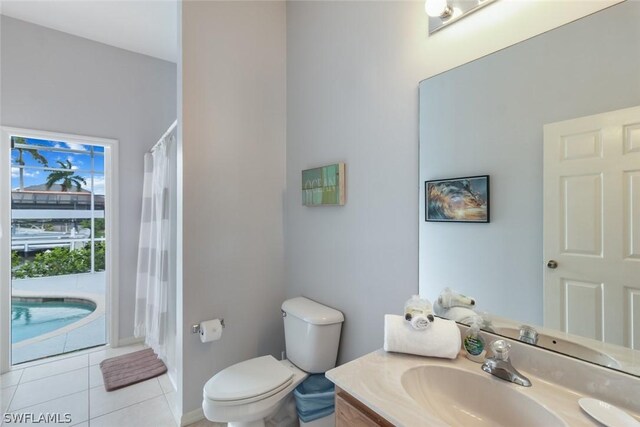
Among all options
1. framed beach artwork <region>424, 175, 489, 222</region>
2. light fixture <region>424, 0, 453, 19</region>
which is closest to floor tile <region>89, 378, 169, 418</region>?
framed beach artwork <region>424, 175, 489, 222</region>

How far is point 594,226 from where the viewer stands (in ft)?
2.69

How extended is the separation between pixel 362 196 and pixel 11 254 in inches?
121

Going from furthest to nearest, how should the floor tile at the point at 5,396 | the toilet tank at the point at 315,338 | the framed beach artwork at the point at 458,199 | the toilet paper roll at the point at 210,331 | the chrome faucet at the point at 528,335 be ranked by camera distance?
1. the floor tile at the point at 5,396
2. the toilet paper roll at the point at 210,331
3. the toilet tank at the point at 315,338
4. the framed beach artwork at the point at 458,199
5. the chrome faucet at the point at 528,335

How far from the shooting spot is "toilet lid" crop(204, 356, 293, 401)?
1.40 meters

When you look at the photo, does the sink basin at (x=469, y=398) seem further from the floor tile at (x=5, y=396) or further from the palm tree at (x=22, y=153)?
the palm tree at (x=22, y=153)

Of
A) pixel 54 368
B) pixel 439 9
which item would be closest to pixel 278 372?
pixel 439 9

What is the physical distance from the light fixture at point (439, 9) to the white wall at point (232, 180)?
129cm

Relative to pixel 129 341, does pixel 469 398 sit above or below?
above

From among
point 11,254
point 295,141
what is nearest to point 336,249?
point 295,141

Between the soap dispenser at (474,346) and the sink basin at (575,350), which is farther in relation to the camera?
the soap dispenser at (474,346)

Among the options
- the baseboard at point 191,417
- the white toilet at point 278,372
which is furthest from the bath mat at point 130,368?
the white toilet at point 278,372

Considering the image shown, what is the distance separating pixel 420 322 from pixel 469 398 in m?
0.26

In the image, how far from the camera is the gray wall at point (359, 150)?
4.40 feet

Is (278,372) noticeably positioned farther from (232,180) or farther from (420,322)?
(232,180)
